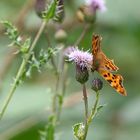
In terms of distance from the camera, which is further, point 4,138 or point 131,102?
point 131,102

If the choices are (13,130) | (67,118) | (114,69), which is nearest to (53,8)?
(114,69)

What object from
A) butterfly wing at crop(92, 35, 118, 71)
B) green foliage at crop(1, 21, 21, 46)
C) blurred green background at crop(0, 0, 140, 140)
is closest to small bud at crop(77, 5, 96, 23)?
green foliage at crop(1, 21, 21, 46)

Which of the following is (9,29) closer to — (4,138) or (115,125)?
(4,138)

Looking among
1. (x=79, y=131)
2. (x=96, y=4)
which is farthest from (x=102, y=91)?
(x=79, y=131)

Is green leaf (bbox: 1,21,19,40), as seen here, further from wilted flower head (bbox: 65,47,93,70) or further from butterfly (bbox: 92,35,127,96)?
butterfly (bbox: 92,35,127,96)

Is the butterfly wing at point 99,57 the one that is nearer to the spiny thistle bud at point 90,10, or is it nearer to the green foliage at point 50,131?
the green foliage at point 50,131

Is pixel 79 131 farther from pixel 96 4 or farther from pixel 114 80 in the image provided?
pixel 96 4
